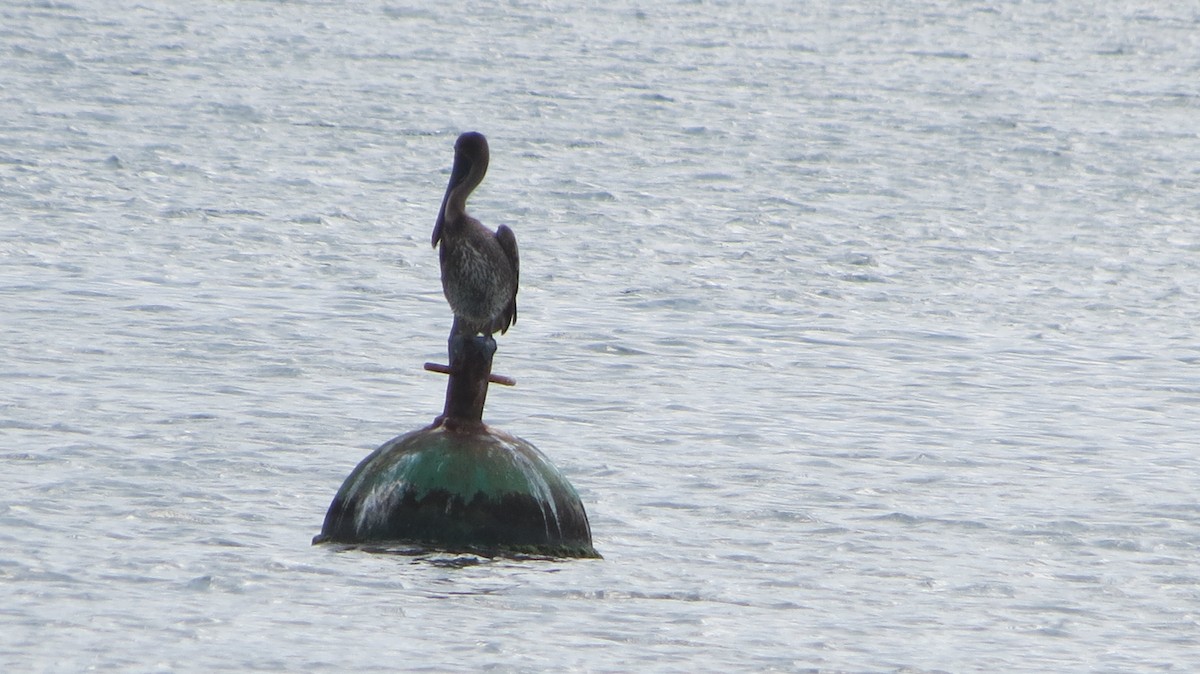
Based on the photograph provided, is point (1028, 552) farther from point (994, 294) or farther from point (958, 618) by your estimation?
point (994, 294)

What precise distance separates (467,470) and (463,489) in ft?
0.29

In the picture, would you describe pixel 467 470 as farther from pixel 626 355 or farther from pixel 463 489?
Answer: pixel 626 355

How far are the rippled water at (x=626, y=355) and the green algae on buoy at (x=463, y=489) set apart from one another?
0.14 m

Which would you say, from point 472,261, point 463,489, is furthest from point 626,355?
point 463,489

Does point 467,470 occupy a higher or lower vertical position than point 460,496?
higher

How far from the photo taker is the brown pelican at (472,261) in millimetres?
9297

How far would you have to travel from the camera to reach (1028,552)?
33.8 feet

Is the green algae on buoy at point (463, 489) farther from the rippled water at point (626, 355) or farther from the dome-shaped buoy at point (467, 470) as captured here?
the rippled water at point (626, 355)

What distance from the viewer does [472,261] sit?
30.6ft

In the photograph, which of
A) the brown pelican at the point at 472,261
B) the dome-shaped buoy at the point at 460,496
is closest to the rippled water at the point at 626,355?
the dome-shaped buoy at the point at 460,496

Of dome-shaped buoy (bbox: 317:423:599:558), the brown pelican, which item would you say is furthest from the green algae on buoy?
the brown pelican

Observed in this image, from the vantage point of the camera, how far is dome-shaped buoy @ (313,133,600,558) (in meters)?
9.19

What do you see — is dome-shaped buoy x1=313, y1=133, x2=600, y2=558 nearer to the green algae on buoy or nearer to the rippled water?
the green algae on buoy

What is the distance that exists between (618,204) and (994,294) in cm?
515
